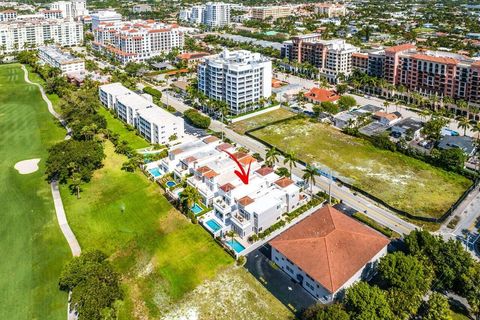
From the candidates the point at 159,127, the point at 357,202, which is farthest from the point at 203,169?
the point at 357,202

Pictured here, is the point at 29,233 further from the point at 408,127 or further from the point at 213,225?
the point at 408,127

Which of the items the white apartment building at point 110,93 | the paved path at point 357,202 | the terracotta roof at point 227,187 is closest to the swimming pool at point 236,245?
the terracotta roof at point 227,187

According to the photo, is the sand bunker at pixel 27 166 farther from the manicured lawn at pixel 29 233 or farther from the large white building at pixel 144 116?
the large white building at pixel 144 116

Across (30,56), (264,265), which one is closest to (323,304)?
(264,265)

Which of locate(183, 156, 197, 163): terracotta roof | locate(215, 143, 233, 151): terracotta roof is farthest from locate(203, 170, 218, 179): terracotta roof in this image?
locate(215, 143, 233, 151): terracotta roof

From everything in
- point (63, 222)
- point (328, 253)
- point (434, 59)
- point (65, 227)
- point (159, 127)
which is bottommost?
point (65, 227)

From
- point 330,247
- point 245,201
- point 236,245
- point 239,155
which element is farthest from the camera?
point 239,155
